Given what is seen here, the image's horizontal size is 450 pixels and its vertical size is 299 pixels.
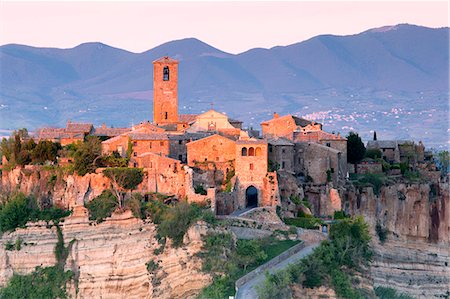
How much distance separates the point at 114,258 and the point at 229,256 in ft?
17.9

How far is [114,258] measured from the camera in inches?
2053

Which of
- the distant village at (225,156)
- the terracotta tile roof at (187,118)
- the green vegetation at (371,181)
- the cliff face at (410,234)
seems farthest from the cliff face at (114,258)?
the terracotta tile roof at (187,118)

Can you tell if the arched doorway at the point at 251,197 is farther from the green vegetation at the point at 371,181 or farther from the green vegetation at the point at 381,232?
the green vegetation at the point at 381,232

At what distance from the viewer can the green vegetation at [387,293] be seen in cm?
5409

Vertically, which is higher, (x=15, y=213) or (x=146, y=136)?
(x=146, y=136)

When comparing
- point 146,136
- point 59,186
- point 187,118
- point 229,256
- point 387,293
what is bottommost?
point 387,293

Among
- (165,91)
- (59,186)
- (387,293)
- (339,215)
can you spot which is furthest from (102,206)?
(165,91)

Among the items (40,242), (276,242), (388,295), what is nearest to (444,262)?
(388,295)

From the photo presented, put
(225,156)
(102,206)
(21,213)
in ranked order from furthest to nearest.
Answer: (225,156)
(21,213)
(102,206)

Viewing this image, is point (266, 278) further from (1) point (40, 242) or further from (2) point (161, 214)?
(1) point (40, 242)

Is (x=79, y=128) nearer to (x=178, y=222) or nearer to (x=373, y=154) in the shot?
(x=178, y=222)

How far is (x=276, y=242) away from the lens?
51688 mm

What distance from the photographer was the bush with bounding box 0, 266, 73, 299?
52062mm

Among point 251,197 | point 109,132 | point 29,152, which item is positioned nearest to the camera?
point 251,197
